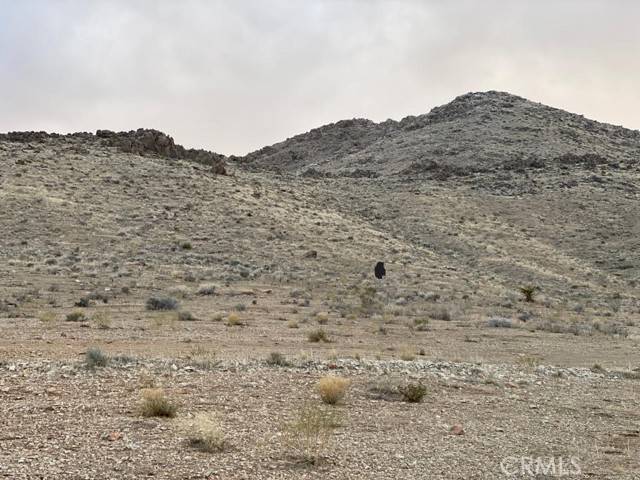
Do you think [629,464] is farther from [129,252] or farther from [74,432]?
[129,252]

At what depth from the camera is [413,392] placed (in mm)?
12344

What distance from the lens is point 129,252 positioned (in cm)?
3916

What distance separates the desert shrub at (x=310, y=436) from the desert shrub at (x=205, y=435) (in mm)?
Answer: 895

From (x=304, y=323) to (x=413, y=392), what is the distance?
1195 cm

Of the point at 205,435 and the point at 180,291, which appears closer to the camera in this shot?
the point at 205,435

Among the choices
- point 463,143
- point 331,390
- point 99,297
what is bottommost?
point 331,390

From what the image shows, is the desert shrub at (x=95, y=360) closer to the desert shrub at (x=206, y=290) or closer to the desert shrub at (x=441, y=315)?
the desert shrub at (x=206, y=290)

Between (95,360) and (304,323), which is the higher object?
(95,360)

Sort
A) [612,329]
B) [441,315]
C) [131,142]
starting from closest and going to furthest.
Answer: [612,329], [441,315], [131,142]

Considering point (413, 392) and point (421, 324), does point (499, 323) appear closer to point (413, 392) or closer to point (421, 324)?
point (421, 324)

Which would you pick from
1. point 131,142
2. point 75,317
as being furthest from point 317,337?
point 131,142

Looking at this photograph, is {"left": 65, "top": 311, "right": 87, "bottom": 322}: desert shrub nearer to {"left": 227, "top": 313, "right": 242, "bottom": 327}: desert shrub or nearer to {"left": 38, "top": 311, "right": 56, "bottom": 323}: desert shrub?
{"left": 38, "top": 311, "right": 56, "bottom": 323}: desert shrub

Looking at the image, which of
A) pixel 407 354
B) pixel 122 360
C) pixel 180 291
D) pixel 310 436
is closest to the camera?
pixel 310 436

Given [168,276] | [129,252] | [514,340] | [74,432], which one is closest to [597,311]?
[514,340]
